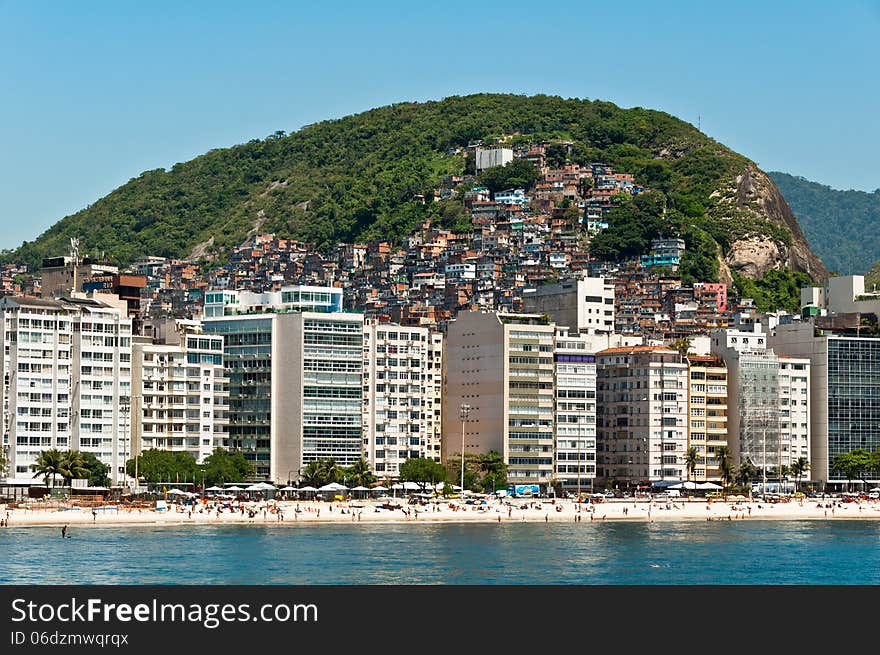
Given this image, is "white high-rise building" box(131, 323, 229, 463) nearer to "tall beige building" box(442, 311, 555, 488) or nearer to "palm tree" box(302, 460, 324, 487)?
"palm tree" box(302, 460, 324, 487)

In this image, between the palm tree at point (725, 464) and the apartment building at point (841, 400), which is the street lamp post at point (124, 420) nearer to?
the palm tree at point (725, 464)

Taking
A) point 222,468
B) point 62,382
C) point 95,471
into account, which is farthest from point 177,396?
point 95,471

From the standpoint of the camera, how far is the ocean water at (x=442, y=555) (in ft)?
303

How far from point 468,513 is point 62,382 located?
36917mm

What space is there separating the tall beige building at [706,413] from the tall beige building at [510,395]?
1789 cm

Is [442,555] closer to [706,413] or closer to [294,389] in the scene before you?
[294,389]

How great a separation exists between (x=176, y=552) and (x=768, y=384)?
9202 cm

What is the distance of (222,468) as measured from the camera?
154m

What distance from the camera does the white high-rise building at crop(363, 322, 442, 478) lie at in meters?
170

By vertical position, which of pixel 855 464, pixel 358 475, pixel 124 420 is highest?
pixel 124 420

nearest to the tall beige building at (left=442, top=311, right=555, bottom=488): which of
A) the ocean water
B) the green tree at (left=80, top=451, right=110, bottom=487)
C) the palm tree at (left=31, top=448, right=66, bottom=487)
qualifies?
the ocean water

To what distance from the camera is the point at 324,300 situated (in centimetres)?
16812
